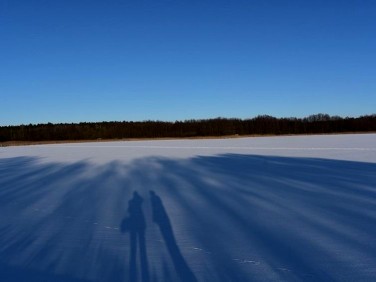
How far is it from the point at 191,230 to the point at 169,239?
0.37m

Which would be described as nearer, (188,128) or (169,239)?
(169,239)

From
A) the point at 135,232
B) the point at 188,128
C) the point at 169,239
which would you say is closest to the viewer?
the point at 169,239

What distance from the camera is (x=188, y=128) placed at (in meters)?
61.5

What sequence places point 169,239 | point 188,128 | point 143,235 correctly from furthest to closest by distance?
point 188,128 < point 143,235 < point 169,239

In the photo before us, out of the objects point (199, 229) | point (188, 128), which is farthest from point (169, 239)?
point (188, 128)

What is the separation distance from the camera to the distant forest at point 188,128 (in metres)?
52.5

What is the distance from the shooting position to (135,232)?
388 cm

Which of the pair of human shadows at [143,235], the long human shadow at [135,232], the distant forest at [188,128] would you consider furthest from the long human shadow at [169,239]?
the distant forest at [188,128]

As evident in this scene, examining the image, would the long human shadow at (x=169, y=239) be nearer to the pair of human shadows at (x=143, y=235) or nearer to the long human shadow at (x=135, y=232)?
the pair of human shadows at (x=143, y=235)

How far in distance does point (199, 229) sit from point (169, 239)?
0.45 metres

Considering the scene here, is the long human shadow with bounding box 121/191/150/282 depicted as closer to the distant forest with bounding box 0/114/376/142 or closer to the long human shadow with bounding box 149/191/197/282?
the long human shadow with bounding box 149/191/197/282

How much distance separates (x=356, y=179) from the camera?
23.0ft

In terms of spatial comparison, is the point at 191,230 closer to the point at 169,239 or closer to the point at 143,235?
the point at 169,239

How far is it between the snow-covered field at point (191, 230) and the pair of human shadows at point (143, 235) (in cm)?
1
